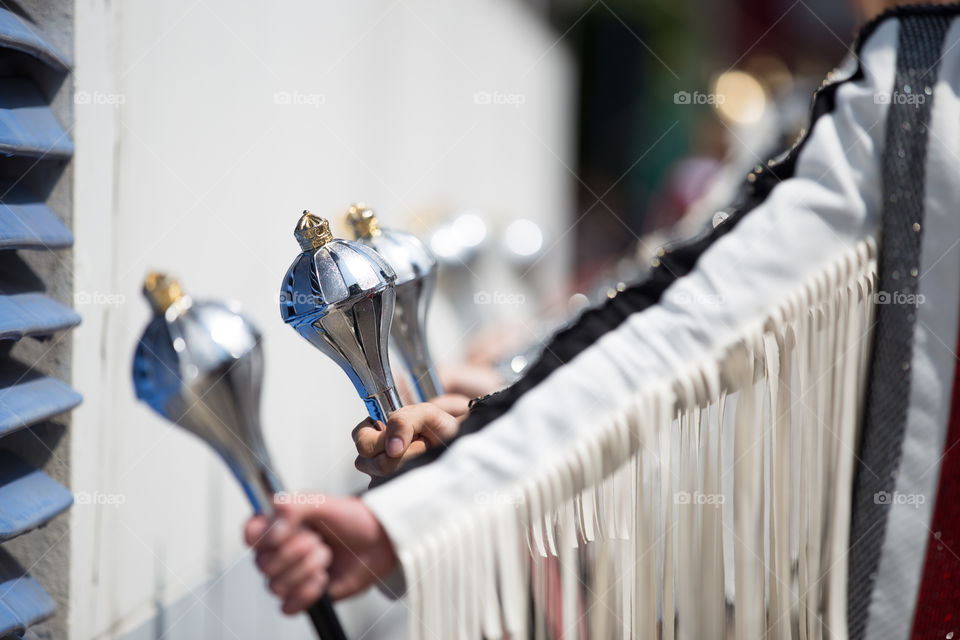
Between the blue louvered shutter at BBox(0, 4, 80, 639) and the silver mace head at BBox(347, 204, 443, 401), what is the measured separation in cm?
17

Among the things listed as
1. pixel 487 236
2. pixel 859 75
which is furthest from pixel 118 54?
pixel 487 236

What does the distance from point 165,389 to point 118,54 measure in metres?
0.24

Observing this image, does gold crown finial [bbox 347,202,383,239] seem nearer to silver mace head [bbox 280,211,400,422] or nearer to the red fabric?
silver mace head [bbox 280,211,400,422]

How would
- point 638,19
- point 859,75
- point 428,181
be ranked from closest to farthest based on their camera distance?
point 859,75 → point 428,181 → point 638,19

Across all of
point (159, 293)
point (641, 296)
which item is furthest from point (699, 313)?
point (159, 293)

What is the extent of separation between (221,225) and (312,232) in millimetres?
327

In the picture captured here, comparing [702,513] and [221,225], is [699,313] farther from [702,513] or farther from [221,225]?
[221,225]

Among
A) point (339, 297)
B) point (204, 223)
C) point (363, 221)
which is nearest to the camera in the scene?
point (339, 297)

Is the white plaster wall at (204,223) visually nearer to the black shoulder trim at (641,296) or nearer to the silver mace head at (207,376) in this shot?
the silver mace head at (207,376)

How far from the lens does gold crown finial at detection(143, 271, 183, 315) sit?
0.42 meters

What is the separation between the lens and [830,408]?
0.42 m

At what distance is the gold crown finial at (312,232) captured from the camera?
36cm

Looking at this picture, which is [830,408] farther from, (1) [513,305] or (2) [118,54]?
(1) [513,305]

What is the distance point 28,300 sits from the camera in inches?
16.8
